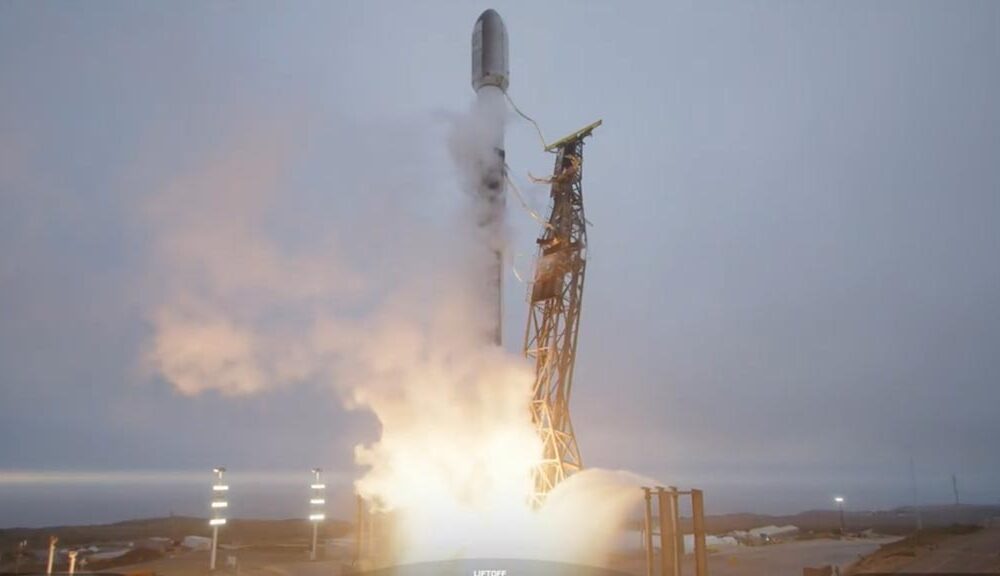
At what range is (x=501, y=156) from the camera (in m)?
30.9

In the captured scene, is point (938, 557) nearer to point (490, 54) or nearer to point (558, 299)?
point (558, 299)

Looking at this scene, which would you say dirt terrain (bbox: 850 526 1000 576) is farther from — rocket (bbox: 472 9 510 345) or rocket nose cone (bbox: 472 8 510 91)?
rocket nose cone (bbox: 472 8 510 91)

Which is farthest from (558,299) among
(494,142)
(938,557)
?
(938,557)

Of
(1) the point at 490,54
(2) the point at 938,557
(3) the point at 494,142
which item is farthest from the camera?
(2) the point at 938,557

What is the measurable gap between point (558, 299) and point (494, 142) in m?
8.93

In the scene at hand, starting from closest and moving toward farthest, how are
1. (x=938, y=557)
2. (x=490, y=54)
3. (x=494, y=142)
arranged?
(x=494, y=142) → (x=490, y=54) → (x=938, y=557)

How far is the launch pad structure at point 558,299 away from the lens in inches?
1308

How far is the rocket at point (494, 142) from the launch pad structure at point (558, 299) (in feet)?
14.9

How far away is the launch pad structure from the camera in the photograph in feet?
109

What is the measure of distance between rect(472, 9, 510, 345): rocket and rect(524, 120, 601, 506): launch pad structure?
455 cm

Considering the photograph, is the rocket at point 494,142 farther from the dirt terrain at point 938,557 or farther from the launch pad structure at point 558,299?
the dirt terrain at point 938,557

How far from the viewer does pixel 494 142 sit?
100ft

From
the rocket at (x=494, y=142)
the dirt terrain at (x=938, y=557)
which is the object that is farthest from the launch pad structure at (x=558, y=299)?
the dirt terrain at (x=938, y=557)

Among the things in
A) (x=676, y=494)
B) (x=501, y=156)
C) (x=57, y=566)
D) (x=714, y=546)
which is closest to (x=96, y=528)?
(x=57, y=566)
